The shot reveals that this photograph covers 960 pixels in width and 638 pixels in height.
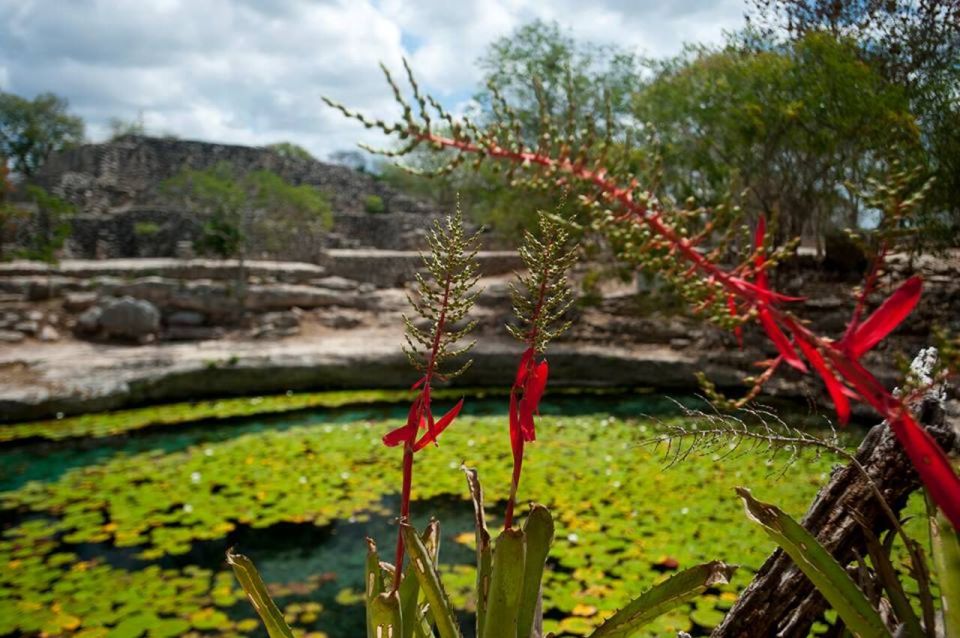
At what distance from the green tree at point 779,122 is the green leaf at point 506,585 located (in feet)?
17.4

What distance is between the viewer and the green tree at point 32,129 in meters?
25.6

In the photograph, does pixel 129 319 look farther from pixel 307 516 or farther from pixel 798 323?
pixel 798 323

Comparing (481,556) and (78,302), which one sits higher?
(481,556)

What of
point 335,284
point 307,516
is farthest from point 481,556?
point 335,284

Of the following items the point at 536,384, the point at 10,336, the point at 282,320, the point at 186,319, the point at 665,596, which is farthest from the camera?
the point at 282,320

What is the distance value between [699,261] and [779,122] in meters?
8.26

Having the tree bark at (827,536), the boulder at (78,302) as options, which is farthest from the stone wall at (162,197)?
the tree bark at (827,536)

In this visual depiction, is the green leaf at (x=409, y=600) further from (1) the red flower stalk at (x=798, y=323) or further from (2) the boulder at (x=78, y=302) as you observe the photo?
(2) the boulder at (x=78, y=302)

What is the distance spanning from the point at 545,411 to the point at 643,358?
1689mm

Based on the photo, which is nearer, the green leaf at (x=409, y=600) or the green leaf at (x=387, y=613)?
the green leaf at (x=387, y=613)

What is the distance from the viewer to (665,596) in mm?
1031

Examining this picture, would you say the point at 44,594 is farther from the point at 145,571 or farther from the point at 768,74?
the point at 768,74

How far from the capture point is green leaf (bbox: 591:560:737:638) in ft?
3.31

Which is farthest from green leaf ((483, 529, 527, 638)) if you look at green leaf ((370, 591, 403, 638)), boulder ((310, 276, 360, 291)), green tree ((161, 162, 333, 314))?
green tree ((161, 162, 333, 314))
